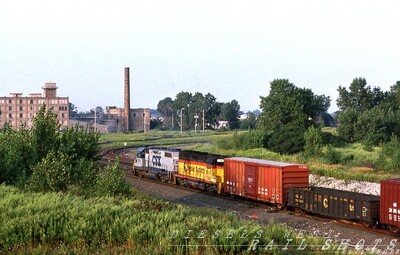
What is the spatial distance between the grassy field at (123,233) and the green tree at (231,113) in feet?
505

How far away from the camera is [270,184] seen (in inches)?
1298

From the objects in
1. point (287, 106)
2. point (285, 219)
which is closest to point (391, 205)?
point (285, 219)

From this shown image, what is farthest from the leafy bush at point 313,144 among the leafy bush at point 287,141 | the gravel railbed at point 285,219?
the gravel railbed at point 285,219

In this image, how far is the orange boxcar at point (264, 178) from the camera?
32219mm

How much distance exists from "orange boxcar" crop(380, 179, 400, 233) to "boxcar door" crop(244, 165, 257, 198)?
1069cm

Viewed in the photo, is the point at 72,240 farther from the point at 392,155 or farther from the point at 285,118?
the point at 285,118

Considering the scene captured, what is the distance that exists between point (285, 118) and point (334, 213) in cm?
5590

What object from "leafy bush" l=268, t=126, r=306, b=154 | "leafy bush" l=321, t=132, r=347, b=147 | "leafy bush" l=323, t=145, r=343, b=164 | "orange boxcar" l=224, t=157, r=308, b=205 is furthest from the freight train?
"leafy bush" l=321, t=132, r=347, b=147

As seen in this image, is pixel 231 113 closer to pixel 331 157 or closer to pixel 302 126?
pixel 302 126

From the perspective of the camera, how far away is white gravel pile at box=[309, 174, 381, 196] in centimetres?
3888

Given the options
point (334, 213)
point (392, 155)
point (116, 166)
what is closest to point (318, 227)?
point (334, 213)

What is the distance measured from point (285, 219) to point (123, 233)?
521 inches

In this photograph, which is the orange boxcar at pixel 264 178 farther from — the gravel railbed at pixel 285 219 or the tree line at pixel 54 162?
the tree line at pixel 54 162

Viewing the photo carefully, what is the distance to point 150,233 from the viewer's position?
1788 centimetres
